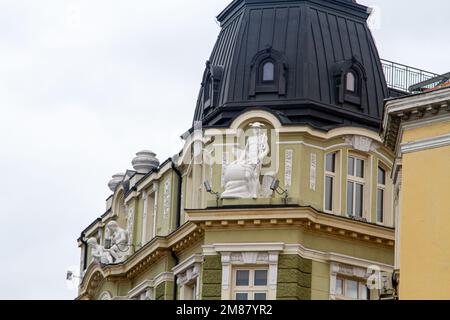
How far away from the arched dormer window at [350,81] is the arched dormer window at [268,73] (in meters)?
1.95

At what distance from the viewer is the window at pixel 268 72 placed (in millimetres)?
66000

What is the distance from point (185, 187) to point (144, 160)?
21.5 feet

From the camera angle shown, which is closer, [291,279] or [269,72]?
[291,279]

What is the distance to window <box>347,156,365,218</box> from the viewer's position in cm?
6538

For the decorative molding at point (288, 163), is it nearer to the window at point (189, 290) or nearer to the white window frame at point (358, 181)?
the white window frame at point (358, 181)

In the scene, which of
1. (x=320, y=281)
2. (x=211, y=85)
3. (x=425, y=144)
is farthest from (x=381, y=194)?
(x=425, y=144)

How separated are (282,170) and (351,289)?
4677 millimetres

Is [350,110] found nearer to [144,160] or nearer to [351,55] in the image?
[351,55]

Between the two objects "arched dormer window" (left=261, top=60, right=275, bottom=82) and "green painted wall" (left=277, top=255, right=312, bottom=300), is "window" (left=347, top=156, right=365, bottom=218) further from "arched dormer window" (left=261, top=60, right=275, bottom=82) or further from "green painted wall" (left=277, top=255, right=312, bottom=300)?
"arched dormer window" (left=261, top=60, right=275, bottom=82)

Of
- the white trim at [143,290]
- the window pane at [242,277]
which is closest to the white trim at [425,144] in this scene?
the window pane at [242,277]

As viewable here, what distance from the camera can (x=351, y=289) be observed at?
212 feet

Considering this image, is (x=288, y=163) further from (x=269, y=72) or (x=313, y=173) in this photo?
(x=269, y=72)
